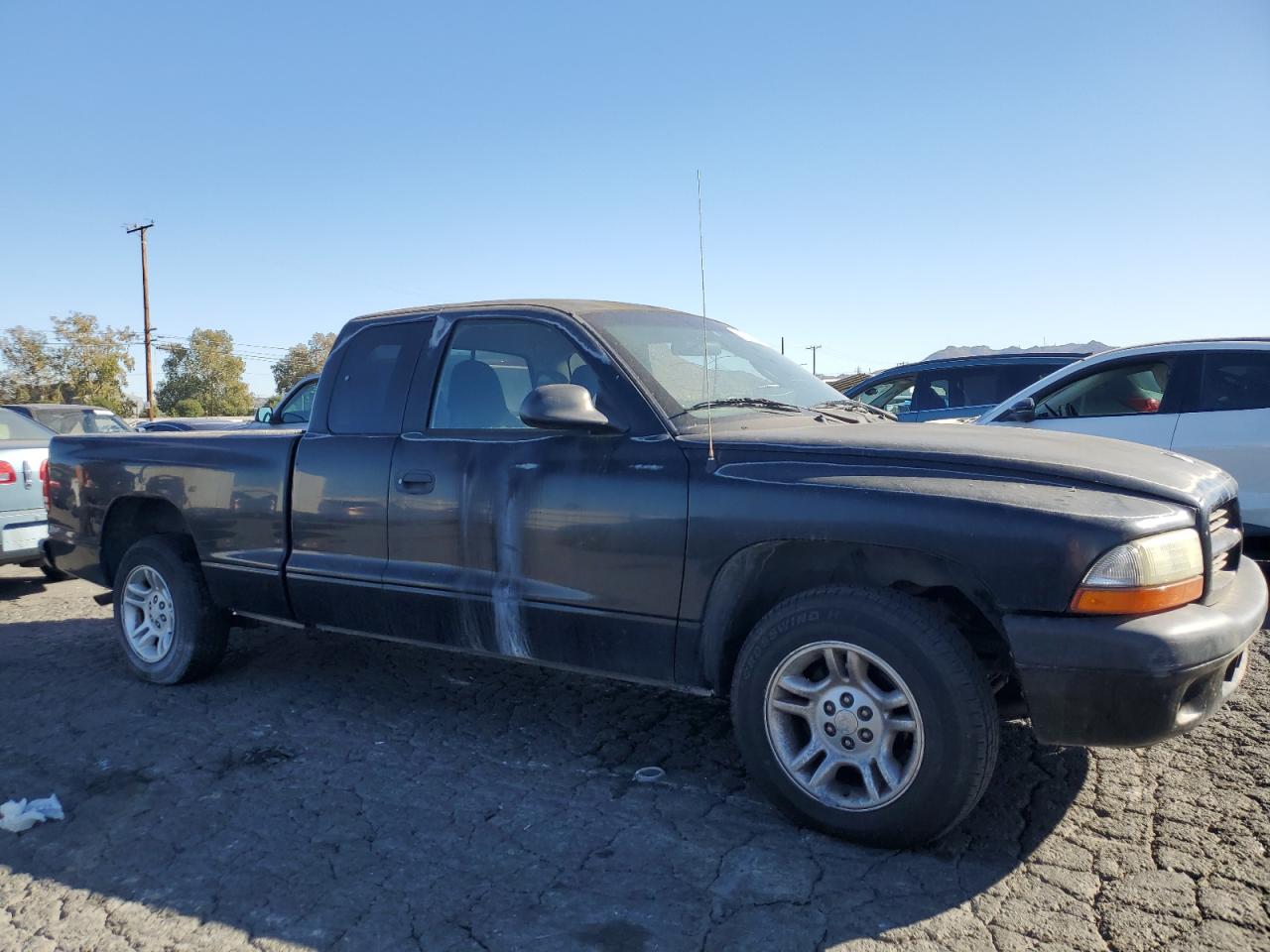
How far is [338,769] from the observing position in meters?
3.71

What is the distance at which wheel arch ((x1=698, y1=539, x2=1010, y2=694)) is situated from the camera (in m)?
2.86

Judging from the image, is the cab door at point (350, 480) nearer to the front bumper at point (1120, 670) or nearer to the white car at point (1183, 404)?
the front bumper at point (1120, 670)

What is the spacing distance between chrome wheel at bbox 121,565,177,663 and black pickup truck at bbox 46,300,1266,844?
63mm

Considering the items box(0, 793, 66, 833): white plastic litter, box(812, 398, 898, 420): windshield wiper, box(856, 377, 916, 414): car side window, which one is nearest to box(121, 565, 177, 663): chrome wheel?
box(0, 793, 66, 833): white plastic litter

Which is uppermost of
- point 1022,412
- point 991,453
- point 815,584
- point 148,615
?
point 1022,412

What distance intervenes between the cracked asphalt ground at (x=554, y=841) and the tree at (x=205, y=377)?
72304mm

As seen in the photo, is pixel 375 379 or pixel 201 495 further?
pixel 201 495

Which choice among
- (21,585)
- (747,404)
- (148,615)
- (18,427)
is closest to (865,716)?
(747,404)

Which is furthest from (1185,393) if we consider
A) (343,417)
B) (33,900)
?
(33,900)

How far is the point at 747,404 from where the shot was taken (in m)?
3.73

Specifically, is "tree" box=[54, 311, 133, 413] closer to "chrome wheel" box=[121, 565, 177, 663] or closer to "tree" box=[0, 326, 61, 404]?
"tree" box=[0, 326, 61, 404]

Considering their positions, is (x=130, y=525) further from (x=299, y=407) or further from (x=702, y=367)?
(x=702, y=367)

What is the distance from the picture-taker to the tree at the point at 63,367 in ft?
201

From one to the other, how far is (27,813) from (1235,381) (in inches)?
279
